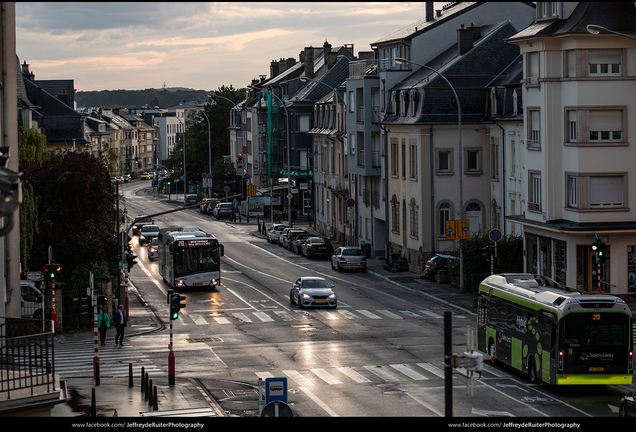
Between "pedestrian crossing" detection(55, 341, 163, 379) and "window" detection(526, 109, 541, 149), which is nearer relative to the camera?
"pedestrian crossing" detection(55, 341, 163, 379)

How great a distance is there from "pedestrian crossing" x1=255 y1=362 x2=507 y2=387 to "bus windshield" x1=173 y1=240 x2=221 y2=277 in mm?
21903

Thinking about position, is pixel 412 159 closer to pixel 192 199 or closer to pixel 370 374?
pixel 370 374

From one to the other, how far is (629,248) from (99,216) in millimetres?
24957

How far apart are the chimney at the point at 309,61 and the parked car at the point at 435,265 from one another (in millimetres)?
47515

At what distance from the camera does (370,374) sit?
26.4 metres

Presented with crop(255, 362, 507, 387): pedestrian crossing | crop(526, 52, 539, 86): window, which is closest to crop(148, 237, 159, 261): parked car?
crop(526, 52, 539, 86): window

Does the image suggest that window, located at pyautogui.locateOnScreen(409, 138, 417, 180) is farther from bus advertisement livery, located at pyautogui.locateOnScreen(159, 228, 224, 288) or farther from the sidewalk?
the sidewalk

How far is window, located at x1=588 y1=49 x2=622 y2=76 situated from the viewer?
128 feet

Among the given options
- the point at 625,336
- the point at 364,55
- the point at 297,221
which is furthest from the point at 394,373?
the point at 297,221

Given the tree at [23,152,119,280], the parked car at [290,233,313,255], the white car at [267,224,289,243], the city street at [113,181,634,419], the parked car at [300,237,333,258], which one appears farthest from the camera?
the white car at [267,224,289,243]

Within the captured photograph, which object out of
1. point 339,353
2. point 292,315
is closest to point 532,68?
point 292,315

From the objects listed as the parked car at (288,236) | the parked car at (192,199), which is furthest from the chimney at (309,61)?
the parked car at (288,236)

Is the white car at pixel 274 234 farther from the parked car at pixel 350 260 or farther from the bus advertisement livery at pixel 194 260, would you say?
the bus advertisement livery at pixel 194 260

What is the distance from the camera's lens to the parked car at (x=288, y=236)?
227 ft
